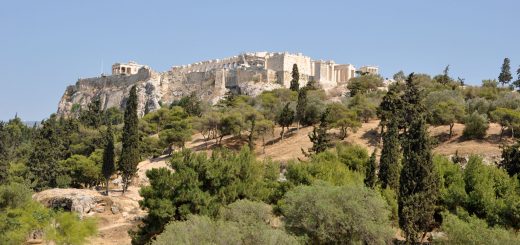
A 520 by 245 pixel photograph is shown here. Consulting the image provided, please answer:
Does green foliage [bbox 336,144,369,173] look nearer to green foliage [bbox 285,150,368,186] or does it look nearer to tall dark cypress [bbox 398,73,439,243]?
green foliage [bbox 285,150,368,186]

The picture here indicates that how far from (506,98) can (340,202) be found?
41761 mm

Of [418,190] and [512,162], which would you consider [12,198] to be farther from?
[512,162]

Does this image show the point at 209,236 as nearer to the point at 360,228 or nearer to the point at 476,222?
the point at 360,228

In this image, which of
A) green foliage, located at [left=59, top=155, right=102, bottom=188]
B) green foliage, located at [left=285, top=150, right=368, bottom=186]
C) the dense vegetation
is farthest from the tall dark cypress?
green foliage, located at [left=59, top=155, right=102, bottom=188]

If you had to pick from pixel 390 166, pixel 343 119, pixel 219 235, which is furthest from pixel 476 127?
pixel 219 235

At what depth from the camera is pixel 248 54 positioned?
391ft

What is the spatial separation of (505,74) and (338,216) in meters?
76.4

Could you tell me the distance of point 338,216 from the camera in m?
27.1

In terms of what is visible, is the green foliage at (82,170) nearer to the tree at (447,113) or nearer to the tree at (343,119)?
the tree at (343,119)

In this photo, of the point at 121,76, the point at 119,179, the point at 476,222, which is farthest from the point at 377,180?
the point at 121,76

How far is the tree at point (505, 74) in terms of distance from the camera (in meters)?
93.5

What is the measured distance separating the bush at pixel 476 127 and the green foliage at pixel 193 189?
2656 centimetres

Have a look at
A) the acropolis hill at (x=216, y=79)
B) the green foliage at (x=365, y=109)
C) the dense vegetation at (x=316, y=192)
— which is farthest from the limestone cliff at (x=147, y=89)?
the dense vegetation at (x=316, y=192)

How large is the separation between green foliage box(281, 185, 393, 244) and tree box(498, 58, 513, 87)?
73.0 m
